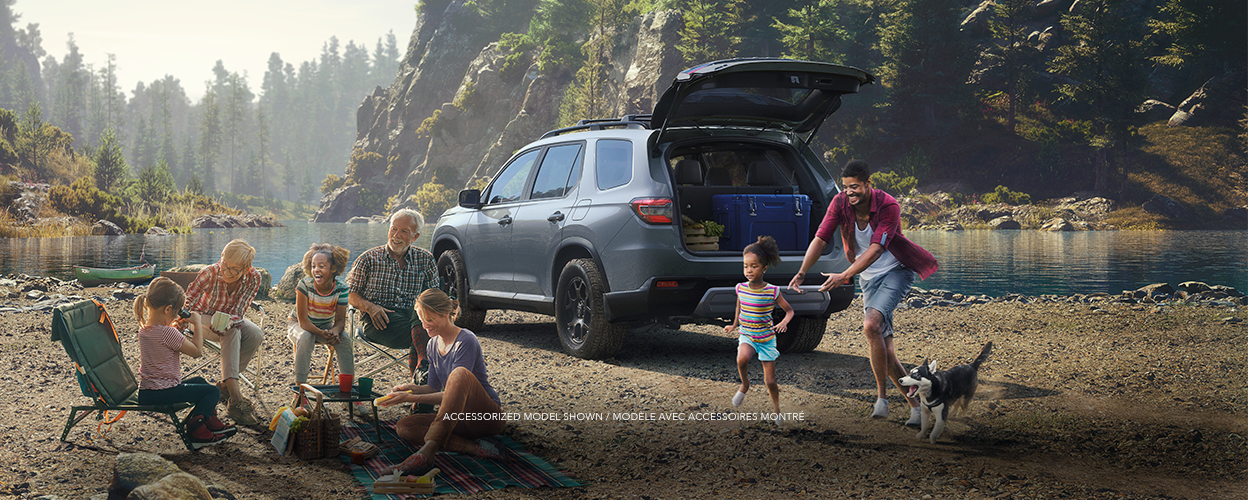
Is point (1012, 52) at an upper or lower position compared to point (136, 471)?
upper

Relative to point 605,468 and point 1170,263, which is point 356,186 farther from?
point 605,468

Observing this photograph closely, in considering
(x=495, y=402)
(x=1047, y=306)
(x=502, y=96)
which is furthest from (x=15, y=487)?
(x=502, y=96)

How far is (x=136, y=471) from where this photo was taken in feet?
12.2

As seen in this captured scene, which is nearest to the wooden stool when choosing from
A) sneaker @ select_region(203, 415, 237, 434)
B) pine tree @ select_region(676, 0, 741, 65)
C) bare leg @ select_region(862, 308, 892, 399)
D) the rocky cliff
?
sneaker @ select_region(203, 415, 237, 434)

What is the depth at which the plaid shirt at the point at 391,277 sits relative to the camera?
19.6ft

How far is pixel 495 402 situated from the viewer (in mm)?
4629

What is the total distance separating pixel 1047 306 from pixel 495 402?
10399 millimetres

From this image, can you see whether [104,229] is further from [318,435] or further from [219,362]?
[318,435]

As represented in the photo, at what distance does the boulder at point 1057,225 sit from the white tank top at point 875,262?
44.3 meters

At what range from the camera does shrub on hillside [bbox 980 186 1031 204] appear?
4944 cm

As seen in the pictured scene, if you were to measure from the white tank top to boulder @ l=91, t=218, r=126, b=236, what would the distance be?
4938cm

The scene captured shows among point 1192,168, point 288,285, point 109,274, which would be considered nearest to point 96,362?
point 288,285

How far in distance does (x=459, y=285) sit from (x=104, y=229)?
149 feet

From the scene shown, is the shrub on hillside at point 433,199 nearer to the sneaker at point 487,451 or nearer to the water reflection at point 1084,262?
the water reflection at point 1084,262
